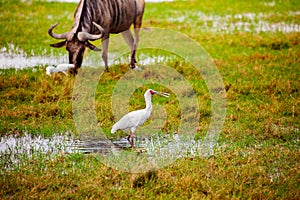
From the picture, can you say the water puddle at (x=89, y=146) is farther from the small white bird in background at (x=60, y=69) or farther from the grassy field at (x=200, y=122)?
the small white bird in background at (x=60, y=69)

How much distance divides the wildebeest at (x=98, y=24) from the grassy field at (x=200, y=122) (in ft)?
1.73

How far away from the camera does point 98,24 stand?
382 inches

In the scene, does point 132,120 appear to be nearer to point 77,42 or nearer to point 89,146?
point 89,146

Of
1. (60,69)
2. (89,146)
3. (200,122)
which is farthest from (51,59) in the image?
(89,146)

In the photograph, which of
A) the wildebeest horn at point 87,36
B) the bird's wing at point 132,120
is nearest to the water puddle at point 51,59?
the wildebeest horn at point 87,36

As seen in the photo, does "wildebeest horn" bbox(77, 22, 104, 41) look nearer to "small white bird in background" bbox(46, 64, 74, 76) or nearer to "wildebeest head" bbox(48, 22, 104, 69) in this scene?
"wildebeest head" bbox(48, 22, 104, 69)

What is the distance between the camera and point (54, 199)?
16.5 feet

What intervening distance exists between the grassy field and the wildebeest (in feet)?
1.73

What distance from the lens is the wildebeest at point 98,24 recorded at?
922 cm

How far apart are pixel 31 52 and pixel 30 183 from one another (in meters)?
6.77

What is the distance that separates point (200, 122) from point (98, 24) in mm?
3110

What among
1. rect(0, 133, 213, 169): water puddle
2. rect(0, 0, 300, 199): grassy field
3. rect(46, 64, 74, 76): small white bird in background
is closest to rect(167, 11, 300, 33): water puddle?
rect(0, 0, 300, 199): grassy field

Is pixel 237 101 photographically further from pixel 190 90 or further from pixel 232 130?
pixel 232 130

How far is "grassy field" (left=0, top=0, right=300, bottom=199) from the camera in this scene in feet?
17.6
